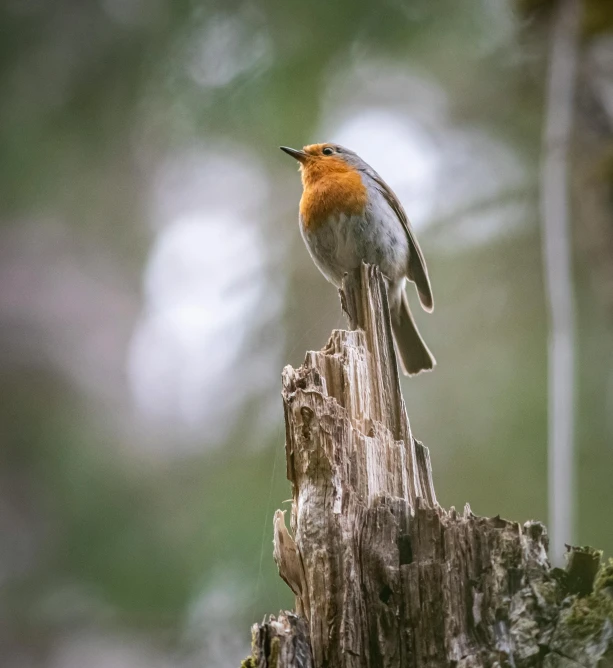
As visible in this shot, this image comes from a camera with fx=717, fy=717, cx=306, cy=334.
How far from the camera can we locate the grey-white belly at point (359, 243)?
407 centimetres

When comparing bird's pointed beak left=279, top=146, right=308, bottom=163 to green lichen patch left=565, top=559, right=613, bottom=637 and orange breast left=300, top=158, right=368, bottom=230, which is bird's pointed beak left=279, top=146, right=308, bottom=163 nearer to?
orange breast left=300, top=158, right=368, bottom=230

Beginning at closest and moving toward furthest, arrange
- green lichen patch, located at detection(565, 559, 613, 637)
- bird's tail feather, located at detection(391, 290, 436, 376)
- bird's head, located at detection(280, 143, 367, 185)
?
green lichen patch, located at detection(565, 559, 613, 637) < bird's tail feather, located at detection(391, 290, 436, 376) < bird's head, located at detection(280, 143, 367, 185)

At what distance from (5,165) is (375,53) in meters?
2.83

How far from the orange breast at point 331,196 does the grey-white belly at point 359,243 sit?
0.05 m

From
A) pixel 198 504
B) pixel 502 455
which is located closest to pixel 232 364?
pixel 198 504

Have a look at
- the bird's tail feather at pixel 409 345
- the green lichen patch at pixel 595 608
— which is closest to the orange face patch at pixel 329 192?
the bird's tail feather at pixel 409 345

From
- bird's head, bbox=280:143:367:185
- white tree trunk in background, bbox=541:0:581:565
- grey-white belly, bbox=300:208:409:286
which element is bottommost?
white tree trunk in background, bbox=541:0:581:565

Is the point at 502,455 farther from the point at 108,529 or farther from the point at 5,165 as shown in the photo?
the point at 5,165

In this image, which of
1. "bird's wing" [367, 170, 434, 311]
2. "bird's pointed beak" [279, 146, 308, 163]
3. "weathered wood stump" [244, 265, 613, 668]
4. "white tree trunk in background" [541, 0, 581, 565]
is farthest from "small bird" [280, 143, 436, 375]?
"weathered wood stump" [244, 265, 613, 668]

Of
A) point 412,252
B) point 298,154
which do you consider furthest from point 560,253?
point 298,154

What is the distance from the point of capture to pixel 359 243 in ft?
13.4

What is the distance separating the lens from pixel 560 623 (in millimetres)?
1798

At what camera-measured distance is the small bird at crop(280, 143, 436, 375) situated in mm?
4078

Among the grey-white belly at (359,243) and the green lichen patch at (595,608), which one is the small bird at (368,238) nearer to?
the grey-white belly at (359,243)
